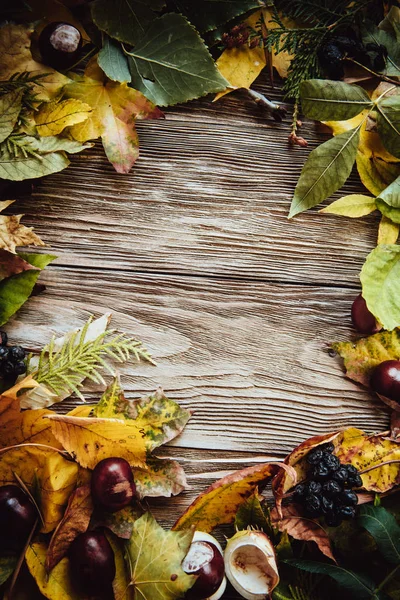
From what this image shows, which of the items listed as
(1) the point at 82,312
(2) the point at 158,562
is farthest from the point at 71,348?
(2) the point at 158,562

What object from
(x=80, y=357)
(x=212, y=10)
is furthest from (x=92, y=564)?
(x=212, y=10)

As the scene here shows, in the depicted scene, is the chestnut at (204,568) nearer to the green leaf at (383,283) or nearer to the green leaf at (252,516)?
the green leaf at (252,516)

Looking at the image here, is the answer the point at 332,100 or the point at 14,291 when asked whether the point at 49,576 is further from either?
the point at 332,100

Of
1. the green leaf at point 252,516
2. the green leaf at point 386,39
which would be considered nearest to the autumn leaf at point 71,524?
the green leaf at point 252,516

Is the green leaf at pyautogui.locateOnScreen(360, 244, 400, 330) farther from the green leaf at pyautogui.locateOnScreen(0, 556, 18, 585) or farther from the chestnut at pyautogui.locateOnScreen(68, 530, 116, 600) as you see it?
the green leaf at pyautogui.locateOnScreen(0, 556, 18, 585)

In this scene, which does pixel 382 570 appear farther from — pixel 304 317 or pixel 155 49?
pixel 155 49

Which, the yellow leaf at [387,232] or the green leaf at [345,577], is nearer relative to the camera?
the green leaf at [345,577]

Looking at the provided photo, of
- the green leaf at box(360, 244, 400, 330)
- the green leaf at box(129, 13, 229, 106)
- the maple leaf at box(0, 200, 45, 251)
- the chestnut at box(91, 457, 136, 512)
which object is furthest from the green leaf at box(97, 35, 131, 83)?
the chestnut at box(91, 457, 136, 512)
